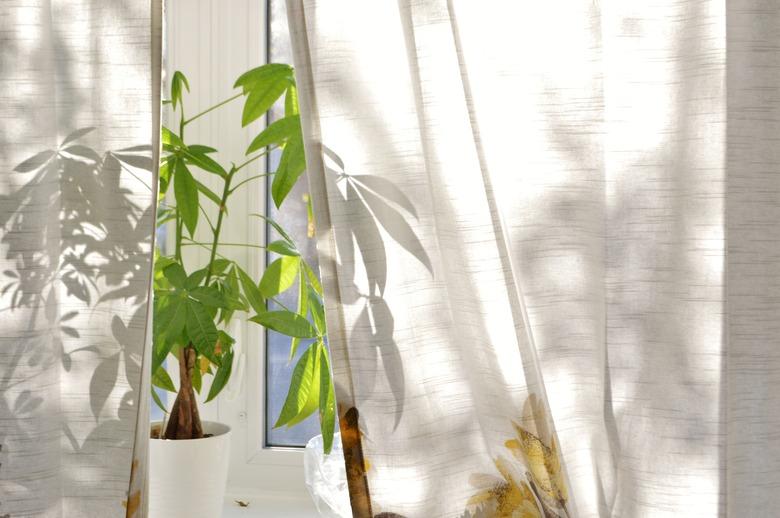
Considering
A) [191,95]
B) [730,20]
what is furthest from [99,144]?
[730,20]

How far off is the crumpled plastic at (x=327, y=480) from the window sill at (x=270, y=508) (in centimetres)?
11

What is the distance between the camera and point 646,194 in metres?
0.88

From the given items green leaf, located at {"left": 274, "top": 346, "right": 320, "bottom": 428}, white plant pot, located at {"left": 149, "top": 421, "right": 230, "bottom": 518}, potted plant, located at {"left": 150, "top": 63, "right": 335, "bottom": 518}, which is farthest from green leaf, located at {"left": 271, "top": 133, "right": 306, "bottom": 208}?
white plant pot, located at {"left": 149, "top": 421, "right": 230, "bottom": 518}

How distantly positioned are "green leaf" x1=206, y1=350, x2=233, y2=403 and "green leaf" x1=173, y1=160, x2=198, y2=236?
188 mm

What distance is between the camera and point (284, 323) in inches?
43.1

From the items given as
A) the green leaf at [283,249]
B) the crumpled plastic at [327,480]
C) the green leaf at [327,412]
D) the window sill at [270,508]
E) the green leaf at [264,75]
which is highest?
the green leaf at [264,75]

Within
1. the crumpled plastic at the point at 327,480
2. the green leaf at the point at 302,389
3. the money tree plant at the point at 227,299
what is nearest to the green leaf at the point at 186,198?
the money tree plant at the point at 227,299

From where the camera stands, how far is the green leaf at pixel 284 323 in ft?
3.57

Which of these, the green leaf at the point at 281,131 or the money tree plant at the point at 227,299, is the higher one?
the green leaf at the point at 281,131

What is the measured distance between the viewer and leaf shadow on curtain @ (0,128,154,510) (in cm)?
94

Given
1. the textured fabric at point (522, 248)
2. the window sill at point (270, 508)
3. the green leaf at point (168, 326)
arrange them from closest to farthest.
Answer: the textured fabric at point (522, 248), the green leaf at point (168, 326), the window sill at point (270, 508)

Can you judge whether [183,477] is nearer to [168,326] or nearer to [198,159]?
[168,326]

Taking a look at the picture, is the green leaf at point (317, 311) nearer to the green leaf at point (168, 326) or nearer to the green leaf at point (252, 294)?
the green leaf at point (252, 294)

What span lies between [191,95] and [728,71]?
904mm
